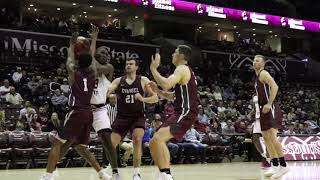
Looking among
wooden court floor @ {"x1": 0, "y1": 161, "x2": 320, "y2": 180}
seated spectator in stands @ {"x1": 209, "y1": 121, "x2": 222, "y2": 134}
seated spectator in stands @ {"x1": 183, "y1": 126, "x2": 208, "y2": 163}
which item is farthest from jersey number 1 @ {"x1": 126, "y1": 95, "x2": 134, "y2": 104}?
seated spectator in stands @ {"x1": 209, "y1": 121, "x2": 222, "y2": 134}

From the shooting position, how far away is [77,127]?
6.47m

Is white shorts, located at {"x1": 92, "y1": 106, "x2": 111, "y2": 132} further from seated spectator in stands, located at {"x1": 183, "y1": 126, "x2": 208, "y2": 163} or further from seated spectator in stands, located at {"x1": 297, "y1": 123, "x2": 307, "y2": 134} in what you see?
seated spectator in stands, located at {"x1": 297, "y1": 123, "x2": 307, "y2": 134}

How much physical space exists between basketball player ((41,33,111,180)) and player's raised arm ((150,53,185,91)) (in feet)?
3.45

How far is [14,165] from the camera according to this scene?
39.5 ft

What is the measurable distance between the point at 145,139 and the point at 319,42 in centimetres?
2676

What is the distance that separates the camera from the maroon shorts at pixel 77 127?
646 centimetres

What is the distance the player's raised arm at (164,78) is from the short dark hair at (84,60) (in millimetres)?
988

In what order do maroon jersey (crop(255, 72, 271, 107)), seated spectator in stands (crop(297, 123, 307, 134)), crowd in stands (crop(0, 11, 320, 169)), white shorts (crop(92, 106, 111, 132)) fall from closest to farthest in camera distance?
white shorts (crop(92, 106, 111, 132))
maroon jersey (crop(255, 72, 271, 107))
crowd in stands (crop(0, 11, 320, 169))
seated spectator in stands (crop(297, 123, 307, 134))

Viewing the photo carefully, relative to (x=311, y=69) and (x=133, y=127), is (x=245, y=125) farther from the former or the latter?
(x=311, y=69)

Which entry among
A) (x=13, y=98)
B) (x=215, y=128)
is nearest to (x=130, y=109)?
(x=13, y=98)

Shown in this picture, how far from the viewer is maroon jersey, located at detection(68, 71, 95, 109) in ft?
21.7

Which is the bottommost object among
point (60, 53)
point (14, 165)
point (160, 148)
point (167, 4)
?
point (14, 165)

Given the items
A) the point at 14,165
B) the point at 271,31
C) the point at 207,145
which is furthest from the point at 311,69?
the point at 14,165

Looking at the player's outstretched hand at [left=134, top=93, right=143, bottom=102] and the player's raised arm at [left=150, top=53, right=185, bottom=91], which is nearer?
the player's raised arm at [left=150, top=53, right=185, bottom=91]
